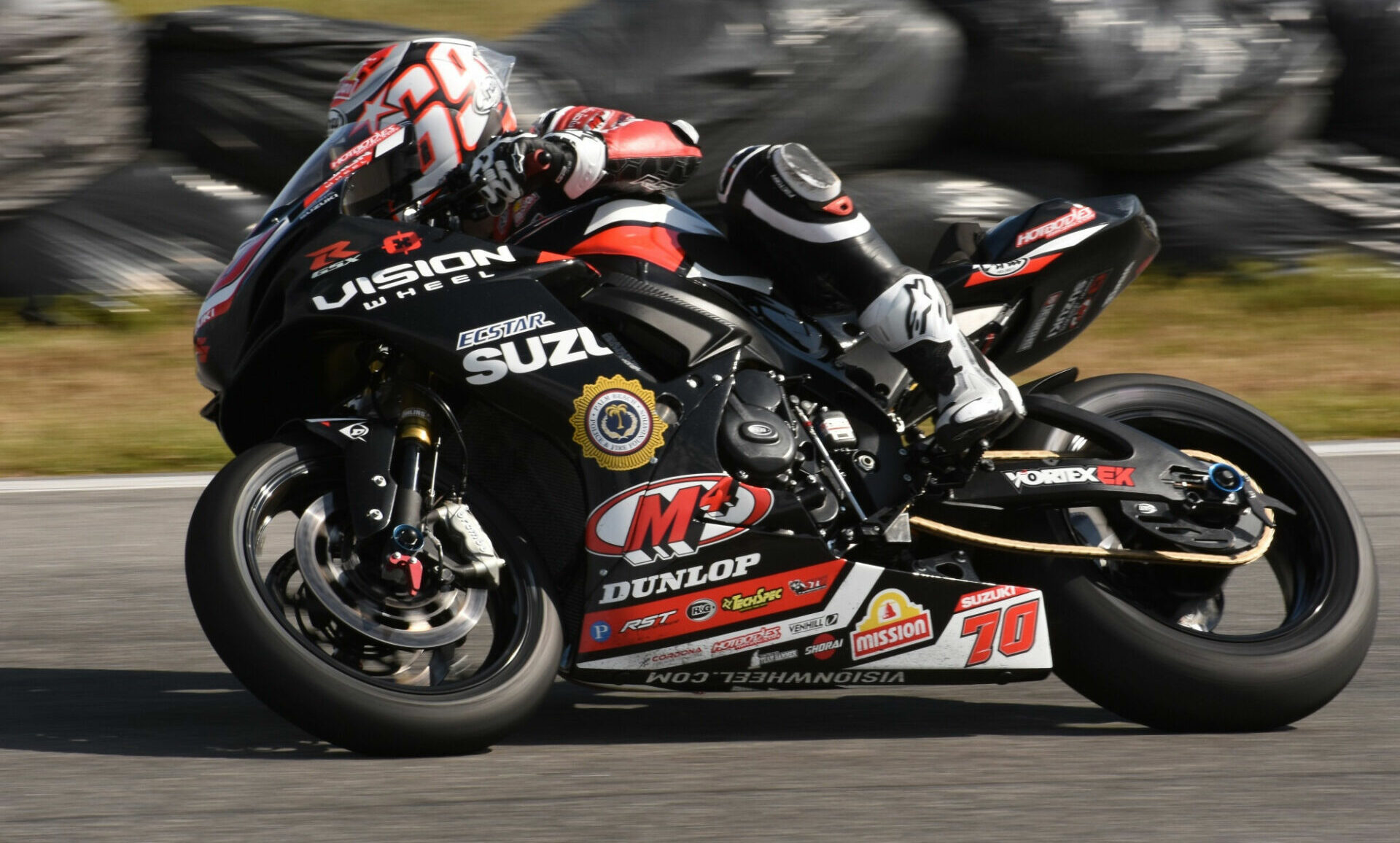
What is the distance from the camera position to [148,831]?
281 cm

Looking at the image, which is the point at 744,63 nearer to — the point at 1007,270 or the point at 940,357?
the point at 1007,270

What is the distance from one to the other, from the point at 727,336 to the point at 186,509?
8.40ft

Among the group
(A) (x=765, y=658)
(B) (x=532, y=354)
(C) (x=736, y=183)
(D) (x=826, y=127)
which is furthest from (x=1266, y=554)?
(D) (x=826, y=127)

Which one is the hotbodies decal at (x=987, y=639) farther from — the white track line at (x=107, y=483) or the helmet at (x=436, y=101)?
the white track line at (x=107, y=483)

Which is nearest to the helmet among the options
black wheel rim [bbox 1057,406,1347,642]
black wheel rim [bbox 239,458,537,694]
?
black wheel rim [bbox 239,458,537,694]

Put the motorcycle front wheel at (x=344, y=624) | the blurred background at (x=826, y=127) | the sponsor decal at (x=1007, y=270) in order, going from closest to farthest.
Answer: the motorcycle front wheel at (x=344, y=624), the sponsor decal at (x=1007, y=270), the blurred background at (x=826, y=127)

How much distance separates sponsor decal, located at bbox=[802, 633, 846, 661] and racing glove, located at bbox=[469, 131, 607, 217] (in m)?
1.00

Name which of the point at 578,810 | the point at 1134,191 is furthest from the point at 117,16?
the point at 578,810

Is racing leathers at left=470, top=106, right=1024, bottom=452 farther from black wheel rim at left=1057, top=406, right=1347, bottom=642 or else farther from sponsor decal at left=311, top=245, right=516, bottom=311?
black wheel rim at left=1057, top=406, right=1347, bottom=642

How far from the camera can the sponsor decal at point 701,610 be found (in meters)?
3.26

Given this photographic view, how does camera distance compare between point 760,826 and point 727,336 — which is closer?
point 760,826

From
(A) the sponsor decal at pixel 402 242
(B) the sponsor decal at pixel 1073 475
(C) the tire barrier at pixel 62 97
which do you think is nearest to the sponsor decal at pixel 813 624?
(B) the sponsor decal at pixel 1073 475

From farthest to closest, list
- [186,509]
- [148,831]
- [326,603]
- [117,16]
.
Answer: [117,16], [186,509], [326,603], [148,831]

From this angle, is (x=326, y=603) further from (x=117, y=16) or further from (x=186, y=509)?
(x=117, y=16)
